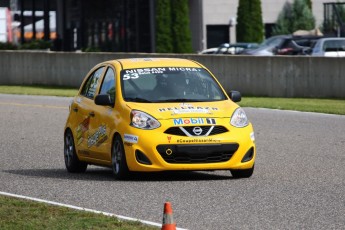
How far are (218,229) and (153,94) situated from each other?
4.74 meters

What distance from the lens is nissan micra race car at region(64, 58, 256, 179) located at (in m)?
13.3

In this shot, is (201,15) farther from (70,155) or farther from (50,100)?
(70,155)

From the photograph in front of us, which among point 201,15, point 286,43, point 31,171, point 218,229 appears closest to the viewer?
point 218,229

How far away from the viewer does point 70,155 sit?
1523cm

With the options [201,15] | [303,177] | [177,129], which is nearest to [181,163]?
[177,129]

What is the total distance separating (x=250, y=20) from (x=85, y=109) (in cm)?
4695

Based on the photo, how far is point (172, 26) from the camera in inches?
2381

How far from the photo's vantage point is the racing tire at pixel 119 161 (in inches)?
531

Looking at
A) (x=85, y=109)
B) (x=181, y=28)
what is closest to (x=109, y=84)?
(x=85, y=109)

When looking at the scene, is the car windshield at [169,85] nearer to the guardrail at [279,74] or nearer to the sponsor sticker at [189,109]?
the sponsor sticker at [189,109]

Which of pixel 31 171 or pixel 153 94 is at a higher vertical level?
pixel 153 94

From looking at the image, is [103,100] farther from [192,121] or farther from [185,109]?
[192,121]

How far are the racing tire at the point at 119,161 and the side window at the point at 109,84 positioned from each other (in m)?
0.81

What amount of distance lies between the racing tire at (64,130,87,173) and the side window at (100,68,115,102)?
0.90 m
